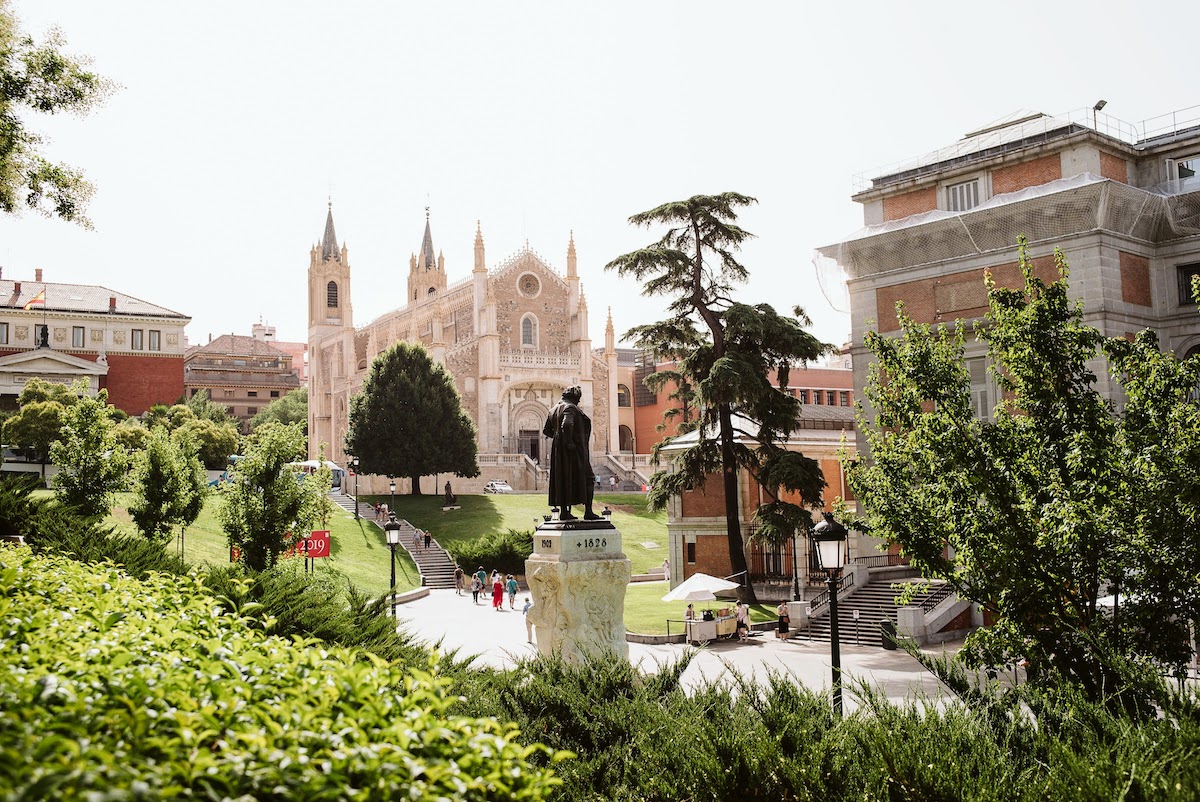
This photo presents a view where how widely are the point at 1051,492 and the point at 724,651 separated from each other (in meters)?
14.4

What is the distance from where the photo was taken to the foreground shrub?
8.98 ft

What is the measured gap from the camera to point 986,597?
9.27 meters

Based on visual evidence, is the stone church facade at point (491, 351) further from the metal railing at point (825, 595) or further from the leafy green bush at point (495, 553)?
the metal railing at point (825, 595)

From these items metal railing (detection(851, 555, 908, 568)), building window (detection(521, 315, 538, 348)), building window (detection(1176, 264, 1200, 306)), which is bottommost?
metal railing (detection(851, 555, 908, 568))

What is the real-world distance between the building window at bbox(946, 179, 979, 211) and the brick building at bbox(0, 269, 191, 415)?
2039 inches

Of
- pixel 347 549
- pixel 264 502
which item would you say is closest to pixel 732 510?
pixel 264 502

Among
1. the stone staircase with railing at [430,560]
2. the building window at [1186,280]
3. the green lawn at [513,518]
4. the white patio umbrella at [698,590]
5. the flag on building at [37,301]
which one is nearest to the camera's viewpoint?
the white patio umbrella at [698,590]

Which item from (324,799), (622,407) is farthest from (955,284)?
(622,407)

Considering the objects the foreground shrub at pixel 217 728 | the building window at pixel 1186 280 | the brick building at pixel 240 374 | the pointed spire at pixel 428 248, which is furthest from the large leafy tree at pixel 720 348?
the brick building at pixel 240 374

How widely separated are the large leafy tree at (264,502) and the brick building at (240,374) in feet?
252

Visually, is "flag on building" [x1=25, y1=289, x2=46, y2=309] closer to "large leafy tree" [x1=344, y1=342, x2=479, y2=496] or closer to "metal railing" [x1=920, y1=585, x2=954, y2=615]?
"large leafy tree" [x1=344, y1=342, x2=479, y2=496]

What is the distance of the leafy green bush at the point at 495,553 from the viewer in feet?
123

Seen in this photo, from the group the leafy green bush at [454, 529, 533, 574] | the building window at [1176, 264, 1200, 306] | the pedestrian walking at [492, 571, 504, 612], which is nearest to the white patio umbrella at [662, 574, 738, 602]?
the pedestrian walking at [492, 571, 504, 612]

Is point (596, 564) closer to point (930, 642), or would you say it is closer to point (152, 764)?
point (152, 764)
